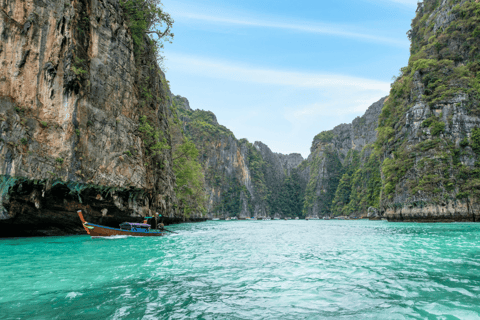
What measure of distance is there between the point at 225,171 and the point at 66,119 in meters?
108

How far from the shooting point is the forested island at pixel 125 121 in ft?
55.9

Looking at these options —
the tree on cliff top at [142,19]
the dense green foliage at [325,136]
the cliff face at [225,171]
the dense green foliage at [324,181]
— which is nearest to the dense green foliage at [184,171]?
the tree on cliff top at [142,19]

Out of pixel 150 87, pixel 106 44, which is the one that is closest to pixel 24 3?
pixel 106 44

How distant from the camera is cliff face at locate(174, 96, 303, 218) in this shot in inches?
4710

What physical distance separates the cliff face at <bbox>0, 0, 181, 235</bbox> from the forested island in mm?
71

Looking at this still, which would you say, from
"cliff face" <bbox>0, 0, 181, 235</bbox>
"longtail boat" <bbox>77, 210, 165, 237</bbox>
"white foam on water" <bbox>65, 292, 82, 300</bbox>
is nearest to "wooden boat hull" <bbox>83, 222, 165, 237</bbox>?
"longtail boat" <bbox>77, 210, 165, 237</bbox>

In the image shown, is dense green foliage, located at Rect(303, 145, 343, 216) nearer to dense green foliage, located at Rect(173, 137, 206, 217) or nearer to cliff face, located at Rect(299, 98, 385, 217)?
A: cliff face, located at Rect(299, 98, 385, 217)

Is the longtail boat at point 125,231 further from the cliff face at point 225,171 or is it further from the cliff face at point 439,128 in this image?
the cliff face at point 225,171

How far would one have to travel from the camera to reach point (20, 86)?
55.4 ft

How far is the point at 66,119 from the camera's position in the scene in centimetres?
1838

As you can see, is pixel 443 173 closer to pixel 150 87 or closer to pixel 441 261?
pixel 441 261

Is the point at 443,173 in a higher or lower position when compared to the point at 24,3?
lower

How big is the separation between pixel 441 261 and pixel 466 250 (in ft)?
12.9

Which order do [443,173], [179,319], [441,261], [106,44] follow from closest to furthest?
1. [179,319]
2. [441,261]
3. [106,44]
4. [443,173]
